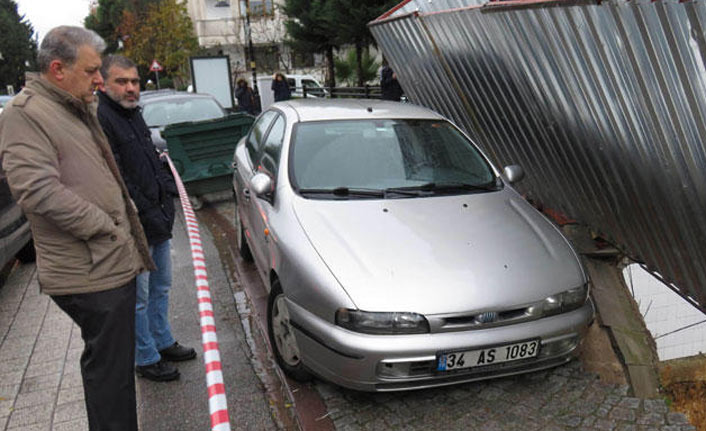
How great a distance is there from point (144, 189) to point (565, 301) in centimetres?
248

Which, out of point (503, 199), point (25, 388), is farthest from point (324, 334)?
point (25, 388)

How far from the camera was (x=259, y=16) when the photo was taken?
3669cm

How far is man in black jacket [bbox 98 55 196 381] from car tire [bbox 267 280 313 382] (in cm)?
67

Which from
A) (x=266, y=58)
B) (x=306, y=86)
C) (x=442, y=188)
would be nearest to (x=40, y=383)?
(x=442, y=188)

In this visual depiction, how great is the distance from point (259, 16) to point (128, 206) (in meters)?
36.5

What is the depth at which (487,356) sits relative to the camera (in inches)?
121

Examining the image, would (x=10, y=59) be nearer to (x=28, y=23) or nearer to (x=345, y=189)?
(x=28, y=23)

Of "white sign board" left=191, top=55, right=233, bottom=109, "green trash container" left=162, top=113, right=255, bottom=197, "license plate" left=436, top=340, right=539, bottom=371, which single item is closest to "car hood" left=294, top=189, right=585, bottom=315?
"license plate" left=436, top=340, right=539, bottom=371

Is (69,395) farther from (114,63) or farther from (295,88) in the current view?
(295,88)

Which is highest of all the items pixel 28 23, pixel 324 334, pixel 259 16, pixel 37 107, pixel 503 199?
pixel 28 23

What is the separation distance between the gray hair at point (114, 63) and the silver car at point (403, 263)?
1.19 m

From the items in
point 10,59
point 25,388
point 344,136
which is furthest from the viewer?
point 10,59

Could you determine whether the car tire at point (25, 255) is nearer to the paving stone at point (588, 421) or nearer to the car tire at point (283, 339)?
the car tire at point (283, 339)

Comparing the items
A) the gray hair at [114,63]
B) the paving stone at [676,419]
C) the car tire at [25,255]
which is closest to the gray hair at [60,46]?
the gray hair at [114,63]
